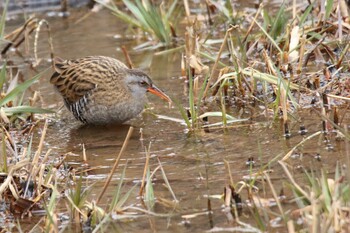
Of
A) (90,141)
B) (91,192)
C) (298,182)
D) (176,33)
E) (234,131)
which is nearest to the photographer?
(298,182)

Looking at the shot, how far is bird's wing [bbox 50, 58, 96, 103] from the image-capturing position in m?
7.39

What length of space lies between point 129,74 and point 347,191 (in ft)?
10.7

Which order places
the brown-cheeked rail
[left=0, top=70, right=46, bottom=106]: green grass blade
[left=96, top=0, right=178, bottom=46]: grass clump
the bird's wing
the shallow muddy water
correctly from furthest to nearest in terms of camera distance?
[left=96, top=0, right=178, bottom=46]: grass clump → the bird's wing → the brown-cheeked rail → [left=0, top=70, right=46, bottom=106]: green grass blade → the shallow muddy water

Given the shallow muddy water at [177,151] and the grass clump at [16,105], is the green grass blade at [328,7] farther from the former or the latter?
the grass clump at [16,105]

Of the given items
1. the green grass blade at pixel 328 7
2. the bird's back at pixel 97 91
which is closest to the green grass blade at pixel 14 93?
the bird's back at pixel 97 91

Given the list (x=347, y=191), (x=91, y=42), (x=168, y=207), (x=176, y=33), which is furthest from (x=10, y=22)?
(x=347, y=191)

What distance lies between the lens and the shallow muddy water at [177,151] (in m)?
5.06

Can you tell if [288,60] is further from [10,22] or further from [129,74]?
[10,22]

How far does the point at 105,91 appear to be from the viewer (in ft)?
24.2

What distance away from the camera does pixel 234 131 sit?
6512 mm

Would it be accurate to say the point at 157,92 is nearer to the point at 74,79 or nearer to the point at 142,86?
the point at 142,86

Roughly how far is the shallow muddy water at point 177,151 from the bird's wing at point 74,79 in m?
0.25

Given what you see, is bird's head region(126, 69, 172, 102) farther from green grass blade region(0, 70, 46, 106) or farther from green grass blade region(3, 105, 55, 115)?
green grass blade region(0, 70, 46, 106)

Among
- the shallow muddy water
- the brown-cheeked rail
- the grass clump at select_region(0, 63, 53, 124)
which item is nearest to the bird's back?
the brown-cheeked rail
